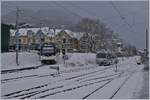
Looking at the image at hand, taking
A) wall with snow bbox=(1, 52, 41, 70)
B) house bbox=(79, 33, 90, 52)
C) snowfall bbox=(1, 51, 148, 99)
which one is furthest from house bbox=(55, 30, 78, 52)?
snowfall bbox=(1, 51, 148, 99)

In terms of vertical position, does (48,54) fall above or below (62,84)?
above

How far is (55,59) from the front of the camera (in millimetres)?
59031

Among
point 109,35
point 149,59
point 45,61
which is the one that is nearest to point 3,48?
point 45,61

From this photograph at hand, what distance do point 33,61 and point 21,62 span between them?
4707 mm

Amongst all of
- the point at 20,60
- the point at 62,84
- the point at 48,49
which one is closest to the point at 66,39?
the point at 48,49

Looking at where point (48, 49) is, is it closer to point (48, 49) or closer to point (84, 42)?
point (48, 49)

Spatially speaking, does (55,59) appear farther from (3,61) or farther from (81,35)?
(81,35)

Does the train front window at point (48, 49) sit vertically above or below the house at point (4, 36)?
below

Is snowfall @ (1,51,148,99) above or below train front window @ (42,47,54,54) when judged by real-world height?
below

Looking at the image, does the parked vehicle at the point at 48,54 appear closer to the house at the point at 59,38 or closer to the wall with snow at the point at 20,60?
the wall with snow at the point at 20,60

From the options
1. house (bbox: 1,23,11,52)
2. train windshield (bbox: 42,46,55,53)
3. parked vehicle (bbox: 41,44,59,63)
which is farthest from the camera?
house (bbox: 1,23,11,52)

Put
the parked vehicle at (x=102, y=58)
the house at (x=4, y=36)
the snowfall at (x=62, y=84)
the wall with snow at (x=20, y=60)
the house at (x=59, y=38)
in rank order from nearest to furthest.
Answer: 1. the snowfall at (x=62, y=84)
2. the wall with snow at (x=20, y=60)
3. the house at (x=4, y=36)
4. the parked vehicle at (x=102, y=58)
5. the house at (x=59, y=38)

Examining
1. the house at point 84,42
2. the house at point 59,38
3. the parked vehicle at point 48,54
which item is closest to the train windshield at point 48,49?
the parked vehicle at point 48,54

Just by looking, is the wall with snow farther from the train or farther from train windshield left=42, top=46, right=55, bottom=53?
train windshield left=42, top=46, right=55, bottom=53
